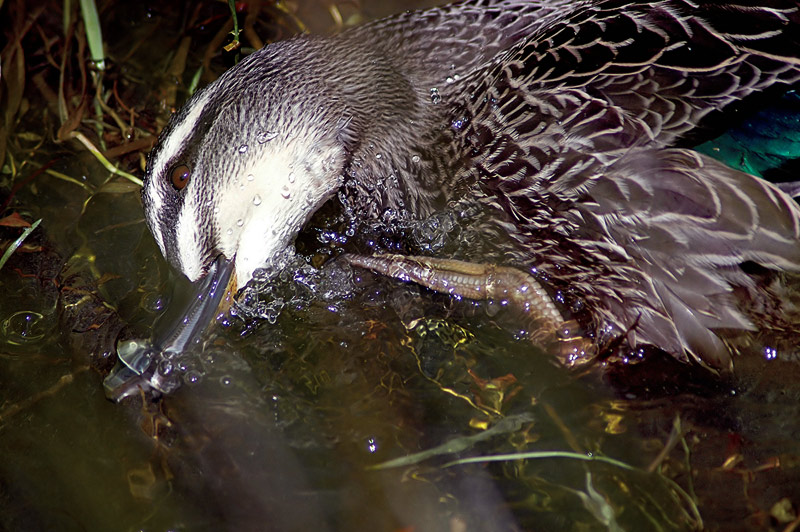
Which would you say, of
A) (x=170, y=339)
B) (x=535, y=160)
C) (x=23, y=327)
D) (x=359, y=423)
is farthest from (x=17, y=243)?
(x=535, y=160)

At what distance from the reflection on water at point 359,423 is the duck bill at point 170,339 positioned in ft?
0.19

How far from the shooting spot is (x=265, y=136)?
7.38 ft

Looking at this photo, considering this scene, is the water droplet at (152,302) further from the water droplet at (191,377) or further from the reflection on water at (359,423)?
the water droplet at (191,377)

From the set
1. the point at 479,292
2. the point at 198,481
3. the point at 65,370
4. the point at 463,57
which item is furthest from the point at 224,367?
the point at 463,57

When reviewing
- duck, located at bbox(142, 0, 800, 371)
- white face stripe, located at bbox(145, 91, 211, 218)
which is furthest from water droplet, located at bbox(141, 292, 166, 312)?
white face stripe, located at bbox(145, 91, 211, 218)

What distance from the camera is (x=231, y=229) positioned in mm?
2213

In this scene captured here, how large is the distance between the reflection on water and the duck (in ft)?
0.55

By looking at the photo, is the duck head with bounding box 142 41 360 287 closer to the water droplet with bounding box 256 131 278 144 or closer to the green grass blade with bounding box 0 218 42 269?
the water droplet with bounding box 256 131 278 144

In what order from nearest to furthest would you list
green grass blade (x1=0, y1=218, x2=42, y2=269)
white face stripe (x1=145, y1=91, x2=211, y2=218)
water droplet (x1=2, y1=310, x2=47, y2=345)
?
→ white face stripe (x1=145, y1=91, x2=211, y2=218) → water droplet (x1=2, y1=310, x2=47, y2=345) → green grass blade (x1=0, y1=218, x2=42, y2=269)

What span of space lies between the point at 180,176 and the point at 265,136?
1.09 feet

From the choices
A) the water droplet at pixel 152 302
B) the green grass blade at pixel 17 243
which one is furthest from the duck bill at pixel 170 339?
the green grass blade at pixel 17 243

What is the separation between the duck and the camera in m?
1.84

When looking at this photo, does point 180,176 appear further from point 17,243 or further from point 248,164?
point 17,243

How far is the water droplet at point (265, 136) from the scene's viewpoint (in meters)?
2.24
